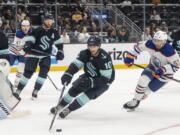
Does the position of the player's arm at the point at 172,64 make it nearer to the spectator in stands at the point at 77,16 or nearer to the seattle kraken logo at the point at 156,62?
the seattle kraken logo at the point at 156,62

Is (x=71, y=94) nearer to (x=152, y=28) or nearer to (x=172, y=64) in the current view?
(x=172, y=64)

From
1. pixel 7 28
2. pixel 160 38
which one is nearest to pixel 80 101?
pixel 160 38

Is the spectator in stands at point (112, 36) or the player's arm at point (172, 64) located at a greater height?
the player's arm at point (172, 64)

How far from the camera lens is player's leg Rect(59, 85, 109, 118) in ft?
14.2

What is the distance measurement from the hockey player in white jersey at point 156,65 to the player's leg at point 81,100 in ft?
1.91

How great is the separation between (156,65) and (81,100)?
47.1 inches

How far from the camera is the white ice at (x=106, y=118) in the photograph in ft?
13.0

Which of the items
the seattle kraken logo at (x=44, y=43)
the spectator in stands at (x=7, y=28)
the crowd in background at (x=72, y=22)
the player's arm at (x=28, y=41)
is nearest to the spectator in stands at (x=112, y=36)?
the crowd in background at (x=72, y=22)

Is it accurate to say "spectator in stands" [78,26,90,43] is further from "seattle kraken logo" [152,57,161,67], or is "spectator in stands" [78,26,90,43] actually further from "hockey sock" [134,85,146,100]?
"hockey sock" [134,85,146,100]

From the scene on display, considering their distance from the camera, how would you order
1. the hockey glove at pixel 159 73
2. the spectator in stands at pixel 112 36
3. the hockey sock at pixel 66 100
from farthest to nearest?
the spectator in stands at pixel 112 36, the hockey glove at pixel 159 73, the hockey sock at pixel 66 100

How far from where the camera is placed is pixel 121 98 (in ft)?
19.3

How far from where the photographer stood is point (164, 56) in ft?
16.1

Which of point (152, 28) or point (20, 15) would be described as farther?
point (152, 28)

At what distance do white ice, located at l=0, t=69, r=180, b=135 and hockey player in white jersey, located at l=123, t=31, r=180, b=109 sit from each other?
0.82 feet
